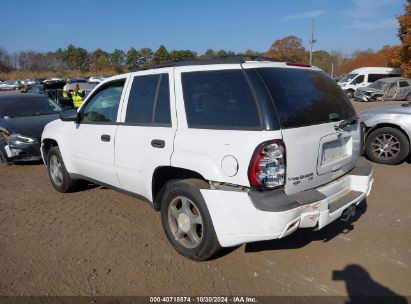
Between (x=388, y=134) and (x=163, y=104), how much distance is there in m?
5.03

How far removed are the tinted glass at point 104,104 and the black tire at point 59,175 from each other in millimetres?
989

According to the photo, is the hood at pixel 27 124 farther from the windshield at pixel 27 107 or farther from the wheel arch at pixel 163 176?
the wheel arch at pixel 163 176

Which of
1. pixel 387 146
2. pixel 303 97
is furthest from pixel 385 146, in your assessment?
pixel 303 97

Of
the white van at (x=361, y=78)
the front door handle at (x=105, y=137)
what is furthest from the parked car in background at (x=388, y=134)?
the white van at (x=361, y=78)

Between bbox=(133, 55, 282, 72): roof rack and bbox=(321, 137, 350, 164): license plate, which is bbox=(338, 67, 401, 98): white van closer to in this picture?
bbox=(321, 137, 350, 164): license plate

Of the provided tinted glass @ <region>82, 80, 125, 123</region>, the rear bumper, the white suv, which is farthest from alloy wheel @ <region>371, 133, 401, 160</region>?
tinted glass @ <region>82, 80, 125, 123</region>

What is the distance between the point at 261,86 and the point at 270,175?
73 centimetres

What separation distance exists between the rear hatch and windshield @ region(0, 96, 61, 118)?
6.99 meters

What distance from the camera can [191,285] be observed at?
317 centimetres

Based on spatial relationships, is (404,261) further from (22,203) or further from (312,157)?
(22,203)

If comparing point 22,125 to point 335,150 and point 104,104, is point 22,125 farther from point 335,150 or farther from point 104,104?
point 335,150

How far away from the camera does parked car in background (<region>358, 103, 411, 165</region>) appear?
6.70 metres

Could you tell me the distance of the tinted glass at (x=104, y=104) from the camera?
430 centimetres

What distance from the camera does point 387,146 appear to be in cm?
693
